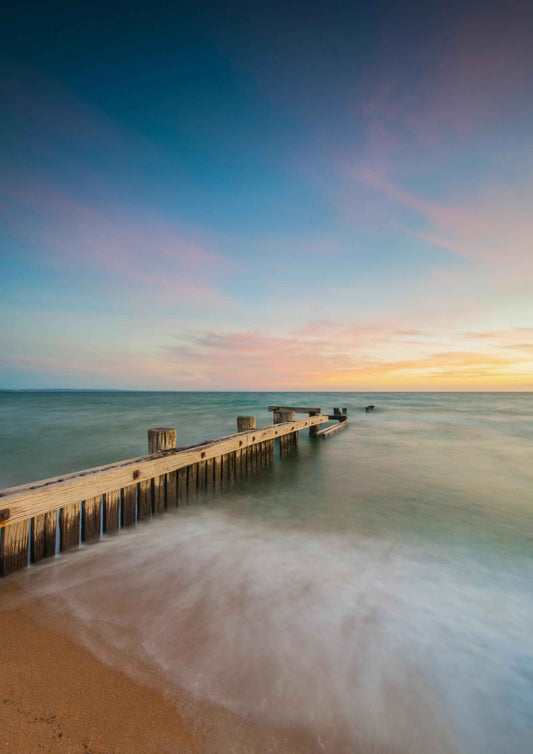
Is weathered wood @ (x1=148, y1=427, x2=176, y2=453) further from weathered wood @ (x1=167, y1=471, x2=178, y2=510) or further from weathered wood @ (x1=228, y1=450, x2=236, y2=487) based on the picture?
weathered wood @ (x1=228, y1=450, x2=236, y2=487)

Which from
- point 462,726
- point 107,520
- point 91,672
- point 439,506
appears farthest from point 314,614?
point 439,506

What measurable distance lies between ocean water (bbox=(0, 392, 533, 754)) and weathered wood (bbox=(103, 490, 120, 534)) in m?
0.27

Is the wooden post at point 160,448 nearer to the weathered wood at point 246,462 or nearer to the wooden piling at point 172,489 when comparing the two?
the wooden piling at point 172,489

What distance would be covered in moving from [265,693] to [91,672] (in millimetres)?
1159

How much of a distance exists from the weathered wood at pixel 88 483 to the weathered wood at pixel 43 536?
6.7 inches

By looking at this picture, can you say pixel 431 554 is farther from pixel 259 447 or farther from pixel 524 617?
pixel 259 447

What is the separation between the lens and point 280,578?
146 inches

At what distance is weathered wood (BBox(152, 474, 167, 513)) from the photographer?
197 inches

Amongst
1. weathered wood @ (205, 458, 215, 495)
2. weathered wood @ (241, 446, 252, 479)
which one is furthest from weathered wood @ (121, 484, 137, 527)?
weathered wood @ (241, 446, 252, 479)

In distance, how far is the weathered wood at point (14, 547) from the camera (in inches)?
128

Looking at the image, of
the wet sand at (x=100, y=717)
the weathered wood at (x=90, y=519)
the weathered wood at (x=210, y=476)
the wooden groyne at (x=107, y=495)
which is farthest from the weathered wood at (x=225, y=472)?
the wet sand at (x=100, y=717)

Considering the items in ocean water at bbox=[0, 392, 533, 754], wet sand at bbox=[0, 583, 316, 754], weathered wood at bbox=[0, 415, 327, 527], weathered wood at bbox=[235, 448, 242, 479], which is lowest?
ocean water at bbox=[0, 392, 533, 754]

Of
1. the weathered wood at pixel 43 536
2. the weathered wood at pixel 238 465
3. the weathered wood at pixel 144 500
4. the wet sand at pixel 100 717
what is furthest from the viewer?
the weathered wood at pixel 238 465

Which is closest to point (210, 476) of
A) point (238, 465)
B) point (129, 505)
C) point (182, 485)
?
point (182, 485)
